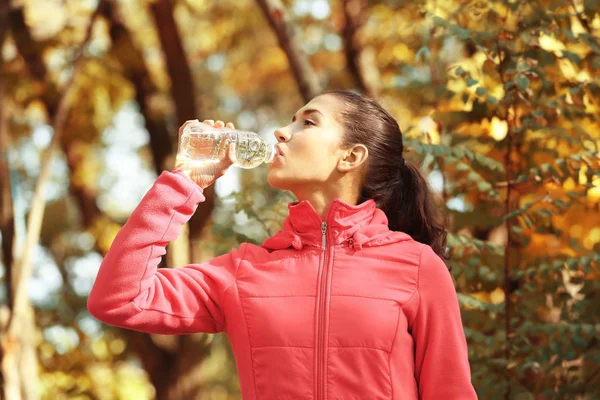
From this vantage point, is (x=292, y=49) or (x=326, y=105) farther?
(x=292, y=49)

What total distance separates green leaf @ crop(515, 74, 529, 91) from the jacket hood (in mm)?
1225

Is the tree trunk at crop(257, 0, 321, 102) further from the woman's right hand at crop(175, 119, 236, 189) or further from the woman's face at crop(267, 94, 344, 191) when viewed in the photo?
the woman's right hand at crop(175, 119, 236, 189)

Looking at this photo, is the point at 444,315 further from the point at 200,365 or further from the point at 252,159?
the point at 200,365

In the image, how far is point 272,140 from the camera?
2.77 meters

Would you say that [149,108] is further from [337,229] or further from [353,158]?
[337,229]

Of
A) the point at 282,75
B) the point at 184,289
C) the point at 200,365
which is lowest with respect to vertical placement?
the point at 200,365

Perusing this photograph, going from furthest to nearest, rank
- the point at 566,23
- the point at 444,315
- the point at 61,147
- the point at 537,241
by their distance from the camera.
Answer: the point at 61,147
the point at 537,241
the point at 566,23
the point at 444,315

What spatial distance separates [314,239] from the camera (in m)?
2.62

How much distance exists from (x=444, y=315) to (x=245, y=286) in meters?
0.54

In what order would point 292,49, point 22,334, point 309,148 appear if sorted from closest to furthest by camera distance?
point 309,148 → point 292,49 → point 22,334

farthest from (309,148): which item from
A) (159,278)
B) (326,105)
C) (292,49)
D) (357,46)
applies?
(357,46)

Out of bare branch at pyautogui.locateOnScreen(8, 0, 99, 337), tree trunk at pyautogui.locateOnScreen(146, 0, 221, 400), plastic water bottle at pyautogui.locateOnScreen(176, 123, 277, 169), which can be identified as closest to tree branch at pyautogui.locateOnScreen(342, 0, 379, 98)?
tree trunk at pyautogui.locateOnScreen(146, 0, 221, 400)

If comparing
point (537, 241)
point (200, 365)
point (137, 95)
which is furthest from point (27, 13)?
point (537, 241)

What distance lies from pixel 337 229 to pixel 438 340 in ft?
1.35
